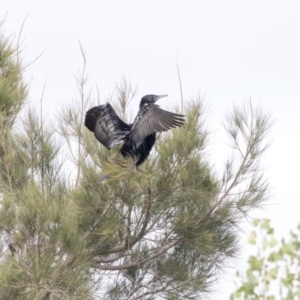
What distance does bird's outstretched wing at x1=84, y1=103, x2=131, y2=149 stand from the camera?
4.53 metres

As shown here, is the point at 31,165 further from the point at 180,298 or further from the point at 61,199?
the point at 180,298

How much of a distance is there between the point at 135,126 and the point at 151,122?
0.13 m

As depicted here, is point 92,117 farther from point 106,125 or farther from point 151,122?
point 151,122

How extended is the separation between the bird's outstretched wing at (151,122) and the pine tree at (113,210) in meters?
0.16

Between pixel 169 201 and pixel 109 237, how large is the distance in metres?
0.40

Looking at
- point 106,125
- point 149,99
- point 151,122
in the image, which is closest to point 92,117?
point 106,125

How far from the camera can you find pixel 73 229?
4.41 metres

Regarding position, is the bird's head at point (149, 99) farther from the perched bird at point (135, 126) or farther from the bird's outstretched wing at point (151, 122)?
the bird's outstretched wing at point (151, 122)

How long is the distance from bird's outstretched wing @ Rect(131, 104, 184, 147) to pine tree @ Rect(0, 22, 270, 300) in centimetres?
16

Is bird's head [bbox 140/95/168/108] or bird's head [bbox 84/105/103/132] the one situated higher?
bird's head [bbox 140/95/168/108]

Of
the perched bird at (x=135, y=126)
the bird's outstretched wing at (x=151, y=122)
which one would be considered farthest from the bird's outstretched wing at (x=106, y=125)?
the bird's outstretched wing at (x=151, y=122)

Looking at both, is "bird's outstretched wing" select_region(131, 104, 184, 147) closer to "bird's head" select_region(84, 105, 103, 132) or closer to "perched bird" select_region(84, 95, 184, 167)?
"perched bird" select_region(84, 95, 184, 167)

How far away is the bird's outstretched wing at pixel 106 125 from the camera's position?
4527 mm

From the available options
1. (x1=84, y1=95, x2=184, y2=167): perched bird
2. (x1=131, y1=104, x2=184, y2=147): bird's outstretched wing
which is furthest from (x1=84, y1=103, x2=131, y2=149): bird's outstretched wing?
(x1=131, y1=104, x2=184, y2=147): bird's outstretched wing
